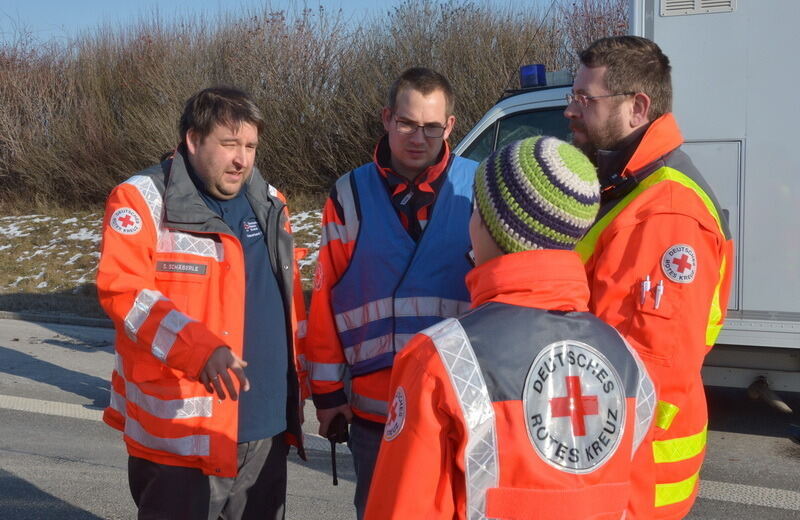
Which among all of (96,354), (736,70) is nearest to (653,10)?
(736,70)

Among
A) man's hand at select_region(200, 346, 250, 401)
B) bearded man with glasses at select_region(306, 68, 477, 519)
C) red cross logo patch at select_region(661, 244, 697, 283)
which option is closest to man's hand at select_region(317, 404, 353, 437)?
bearded man with glasses at select_region(306, 68, 477, 519)

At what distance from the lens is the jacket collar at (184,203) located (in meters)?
2.75

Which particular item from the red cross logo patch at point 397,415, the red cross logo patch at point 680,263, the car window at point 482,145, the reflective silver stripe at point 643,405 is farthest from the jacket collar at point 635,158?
the car window at point 482,145

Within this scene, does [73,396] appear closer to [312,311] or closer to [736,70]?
[312,311]

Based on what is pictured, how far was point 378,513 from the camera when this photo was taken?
1.59 meters

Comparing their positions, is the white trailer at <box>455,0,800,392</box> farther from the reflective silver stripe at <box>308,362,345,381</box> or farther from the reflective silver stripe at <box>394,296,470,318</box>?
the reflective silver stripe at <box>308,362,345,381</box>

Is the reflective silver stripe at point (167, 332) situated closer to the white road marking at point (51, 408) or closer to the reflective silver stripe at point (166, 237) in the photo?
the reflective silver stripe at point (166, 237)

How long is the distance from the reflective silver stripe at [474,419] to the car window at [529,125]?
4.88 metres

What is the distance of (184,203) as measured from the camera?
2771 millimetres

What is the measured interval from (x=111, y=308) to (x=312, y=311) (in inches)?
27.2

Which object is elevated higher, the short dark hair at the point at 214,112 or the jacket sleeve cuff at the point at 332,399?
the short dark hair at the point at 214,112

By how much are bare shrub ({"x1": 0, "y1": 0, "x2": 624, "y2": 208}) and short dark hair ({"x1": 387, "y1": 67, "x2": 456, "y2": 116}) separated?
11.1 metres

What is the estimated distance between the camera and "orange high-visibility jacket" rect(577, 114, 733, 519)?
2.09 meters

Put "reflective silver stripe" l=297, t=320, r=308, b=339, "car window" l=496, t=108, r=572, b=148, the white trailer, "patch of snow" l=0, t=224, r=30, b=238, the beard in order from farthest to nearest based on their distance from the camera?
"patch of snow" l=0, t=224, r=30, b=238 < "car window" l=496, t=108, r=572, b=148 < the white trailer < "reflective silver stripe" l=297, t=320, r=308, b=339 < the beard
